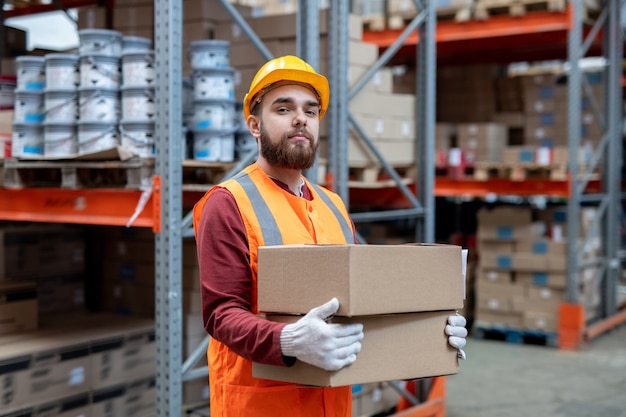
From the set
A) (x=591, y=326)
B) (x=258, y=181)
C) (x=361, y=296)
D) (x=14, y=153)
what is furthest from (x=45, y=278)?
(x=591, y=326)

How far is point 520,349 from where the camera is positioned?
8938mm

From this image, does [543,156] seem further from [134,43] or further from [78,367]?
[78,367]

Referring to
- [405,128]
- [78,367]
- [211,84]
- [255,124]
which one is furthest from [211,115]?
[405,128]

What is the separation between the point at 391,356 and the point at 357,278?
313 mm

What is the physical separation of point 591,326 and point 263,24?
19.3 feet

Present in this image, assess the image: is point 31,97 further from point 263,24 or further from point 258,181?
point 258,181

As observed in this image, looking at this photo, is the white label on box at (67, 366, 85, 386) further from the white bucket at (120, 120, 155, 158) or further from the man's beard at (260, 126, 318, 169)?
the man's beard at (260, 126, 318, 169)

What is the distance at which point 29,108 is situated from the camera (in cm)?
492

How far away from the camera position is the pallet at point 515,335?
9047 millimetres

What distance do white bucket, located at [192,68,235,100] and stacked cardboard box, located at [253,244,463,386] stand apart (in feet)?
8.01

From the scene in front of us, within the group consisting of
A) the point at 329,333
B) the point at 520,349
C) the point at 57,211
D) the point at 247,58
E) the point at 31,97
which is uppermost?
the point at 247,58

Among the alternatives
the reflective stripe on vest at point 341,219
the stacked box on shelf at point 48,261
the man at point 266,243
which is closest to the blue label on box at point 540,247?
the stacked box on shelf at point 48,261

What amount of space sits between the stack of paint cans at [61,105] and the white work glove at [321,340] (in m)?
2.90

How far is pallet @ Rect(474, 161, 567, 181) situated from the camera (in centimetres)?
910
